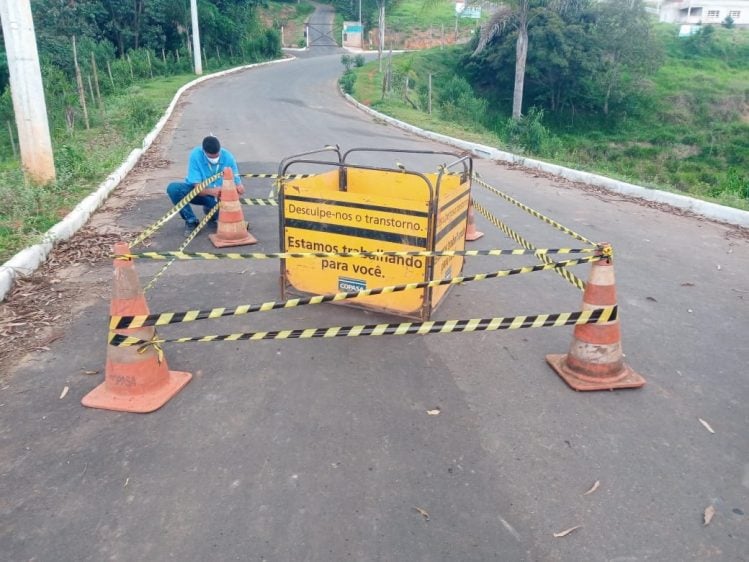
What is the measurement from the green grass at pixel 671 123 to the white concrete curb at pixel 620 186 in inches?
465

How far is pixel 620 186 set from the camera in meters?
10.4

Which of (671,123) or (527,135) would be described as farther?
(671,123)

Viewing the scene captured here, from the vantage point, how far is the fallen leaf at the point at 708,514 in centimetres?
284

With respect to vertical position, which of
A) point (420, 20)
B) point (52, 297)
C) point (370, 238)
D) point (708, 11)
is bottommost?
point (52, 297)

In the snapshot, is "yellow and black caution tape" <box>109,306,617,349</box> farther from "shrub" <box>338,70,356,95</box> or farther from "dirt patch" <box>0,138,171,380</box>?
"shrub" <box>338,70,356,95</box>

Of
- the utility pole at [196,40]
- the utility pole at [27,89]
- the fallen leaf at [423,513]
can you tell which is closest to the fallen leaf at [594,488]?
the fallen leaf at [423,513]

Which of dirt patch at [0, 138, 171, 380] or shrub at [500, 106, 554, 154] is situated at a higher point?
dirt patch at [0, 138, 171, 380]

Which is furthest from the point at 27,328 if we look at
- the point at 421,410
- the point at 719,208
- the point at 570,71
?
the point at 570,71

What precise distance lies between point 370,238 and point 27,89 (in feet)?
21.8

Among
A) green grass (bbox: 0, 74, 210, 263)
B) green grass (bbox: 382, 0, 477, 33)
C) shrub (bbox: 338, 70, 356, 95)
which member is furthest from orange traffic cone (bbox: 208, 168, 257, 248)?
green grass (bbox: 382, 0, 477, 33)

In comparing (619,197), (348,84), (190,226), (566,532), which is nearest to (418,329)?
(566,532)

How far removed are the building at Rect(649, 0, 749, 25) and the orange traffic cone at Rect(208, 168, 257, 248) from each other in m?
69.5

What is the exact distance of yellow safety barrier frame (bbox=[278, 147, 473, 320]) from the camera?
460 centimetres

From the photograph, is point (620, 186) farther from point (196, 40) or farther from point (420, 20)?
point (420, 20)
